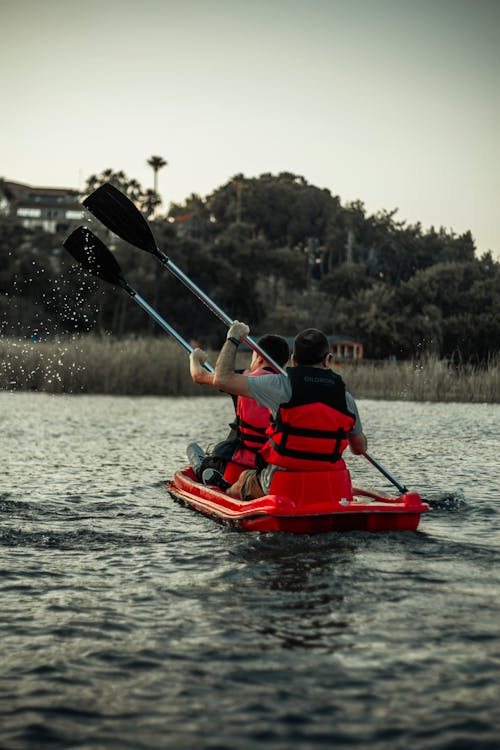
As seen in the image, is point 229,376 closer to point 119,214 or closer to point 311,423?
point 311,423

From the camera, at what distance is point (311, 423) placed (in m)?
6.77

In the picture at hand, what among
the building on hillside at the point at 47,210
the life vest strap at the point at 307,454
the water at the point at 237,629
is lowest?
the water at the point at 237,629

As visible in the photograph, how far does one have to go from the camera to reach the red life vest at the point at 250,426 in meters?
7.76

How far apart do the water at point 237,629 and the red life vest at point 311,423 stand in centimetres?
52

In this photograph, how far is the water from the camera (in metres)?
3.77

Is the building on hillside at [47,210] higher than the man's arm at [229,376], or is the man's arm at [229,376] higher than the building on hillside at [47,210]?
the building on hillside at [47,210]

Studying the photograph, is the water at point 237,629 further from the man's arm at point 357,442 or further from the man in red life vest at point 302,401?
the man's arm at point 357,442

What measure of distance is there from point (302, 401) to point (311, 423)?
0.56ft

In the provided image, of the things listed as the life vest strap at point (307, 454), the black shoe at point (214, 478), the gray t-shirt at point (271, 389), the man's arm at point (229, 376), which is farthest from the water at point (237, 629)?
the man's arm at point (229, 376)

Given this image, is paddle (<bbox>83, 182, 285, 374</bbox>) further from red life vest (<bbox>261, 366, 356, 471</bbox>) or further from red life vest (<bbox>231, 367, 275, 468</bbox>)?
red life vest (<bbox>261, 366, 356, 471</bbox>)

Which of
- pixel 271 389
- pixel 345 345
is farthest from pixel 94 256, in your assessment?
pixel 345 345

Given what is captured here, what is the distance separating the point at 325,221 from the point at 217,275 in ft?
96.5

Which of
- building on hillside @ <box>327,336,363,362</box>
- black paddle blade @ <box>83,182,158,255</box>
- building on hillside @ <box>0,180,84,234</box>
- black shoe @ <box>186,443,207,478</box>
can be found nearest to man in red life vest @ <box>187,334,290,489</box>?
black shoe @ <box>186,443,207,478</box>

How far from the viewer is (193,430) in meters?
17.3
